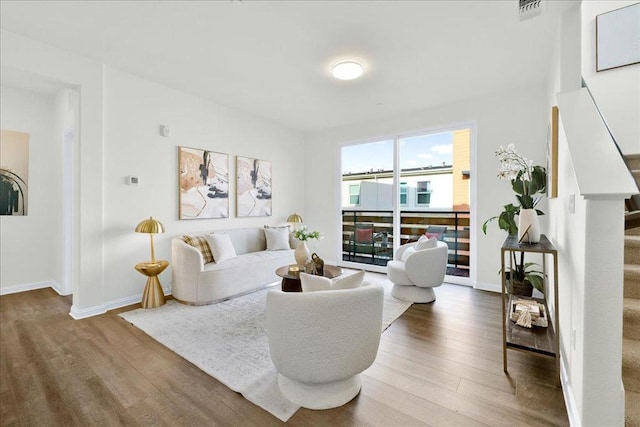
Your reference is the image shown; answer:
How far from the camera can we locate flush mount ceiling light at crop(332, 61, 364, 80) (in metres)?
3.08

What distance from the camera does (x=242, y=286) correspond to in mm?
3758

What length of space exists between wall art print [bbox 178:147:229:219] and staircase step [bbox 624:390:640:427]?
4.47 metres

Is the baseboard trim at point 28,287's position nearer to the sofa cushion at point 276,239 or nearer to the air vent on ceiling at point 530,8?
the sofa cushion at point 276,239

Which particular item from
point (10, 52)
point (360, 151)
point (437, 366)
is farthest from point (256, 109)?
point (437, 366)

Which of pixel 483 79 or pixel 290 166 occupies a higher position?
pixel 483 79

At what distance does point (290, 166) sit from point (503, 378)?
4844 mm

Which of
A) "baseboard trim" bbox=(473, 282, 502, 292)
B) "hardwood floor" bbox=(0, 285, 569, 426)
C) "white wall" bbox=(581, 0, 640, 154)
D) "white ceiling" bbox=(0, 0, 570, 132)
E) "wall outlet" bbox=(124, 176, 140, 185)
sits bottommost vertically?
"hardwood floor" bbox=(0, 285, 569, 426)

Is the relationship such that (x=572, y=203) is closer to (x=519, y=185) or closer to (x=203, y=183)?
(x=519, y=185)

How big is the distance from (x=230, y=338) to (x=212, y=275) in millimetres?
1045

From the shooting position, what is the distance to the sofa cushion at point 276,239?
4727 mm

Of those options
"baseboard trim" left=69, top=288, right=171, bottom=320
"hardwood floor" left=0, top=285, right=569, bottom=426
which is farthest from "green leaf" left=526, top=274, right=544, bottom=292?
"baseboard trim" left=69, top=288, right=171, bottom=320

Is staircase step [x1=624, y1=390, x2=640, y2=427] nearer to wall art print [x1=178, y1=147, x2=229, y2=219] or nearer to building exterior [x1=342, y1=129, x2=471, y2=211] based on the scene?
building exterior [x1=342, y1=129, x2=471, y2=211]

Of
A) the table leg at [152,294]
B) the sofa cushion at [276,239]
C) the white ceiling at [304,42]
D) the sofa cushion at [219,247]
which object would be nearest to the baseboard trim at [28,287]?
the table leg at [152,294]

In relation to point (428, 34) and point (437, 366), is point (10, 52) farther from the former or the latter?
point (437, 366)
